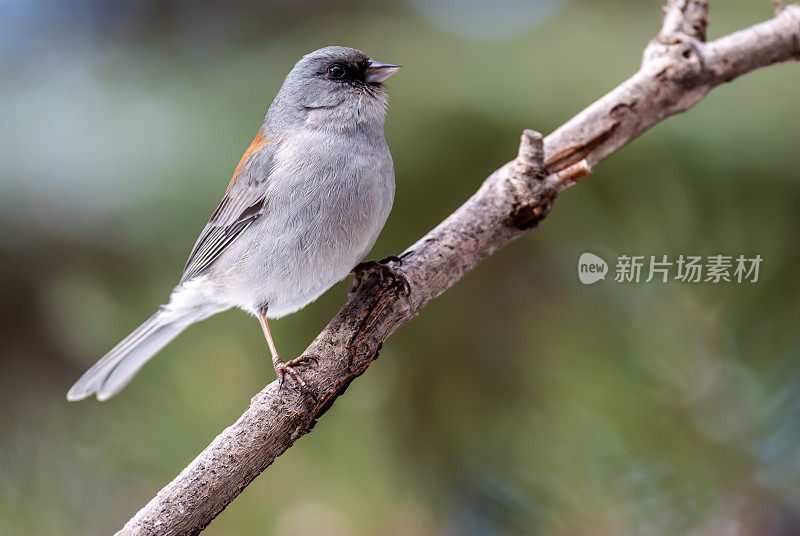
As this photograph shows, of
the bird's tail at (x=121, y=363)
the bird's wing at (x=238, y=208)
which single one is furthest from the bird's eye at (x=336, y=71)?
the bird's tail at (x=121, y=363)

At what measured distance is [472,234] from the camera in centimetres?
91

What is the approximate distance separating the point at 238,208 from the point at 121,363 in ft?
0.90

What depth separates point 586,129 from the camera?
→ 0.96m

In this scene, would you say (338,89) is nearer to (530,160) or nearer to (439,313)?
(530,160)

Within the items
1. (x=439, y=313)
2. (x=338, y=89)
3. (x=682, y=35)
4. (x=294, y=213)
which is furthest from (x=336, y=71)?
(x=682, y=35)

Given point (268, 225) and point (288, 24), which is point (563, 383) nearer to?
point (268, 225)

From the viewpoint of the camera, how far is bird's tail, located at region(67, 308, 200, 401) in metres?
0.94

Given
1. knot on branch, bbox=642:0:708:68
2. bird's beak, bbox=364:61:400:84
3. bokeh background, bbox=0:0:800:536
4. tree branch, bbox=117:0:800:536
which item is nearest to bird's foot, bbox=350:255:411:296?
tree branch, bbox=117:0:800:536

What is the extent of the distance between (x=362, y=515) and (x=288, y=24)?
99 cm

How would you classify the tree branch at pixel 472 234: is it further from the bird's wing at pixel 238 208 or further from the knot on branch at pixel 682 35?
the bird's wing at pixel 238 208

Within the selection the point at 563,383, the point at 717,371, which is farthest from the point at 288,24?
the point at 717,371

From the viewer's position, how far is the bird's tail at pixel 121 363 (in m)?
0.94

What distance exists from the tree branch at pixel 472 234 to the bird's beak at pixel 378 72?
21 centimetres

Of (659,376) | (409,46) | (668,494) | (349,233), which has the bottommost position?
(668,494)
